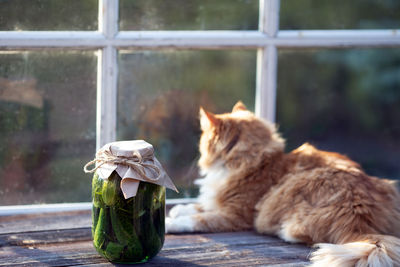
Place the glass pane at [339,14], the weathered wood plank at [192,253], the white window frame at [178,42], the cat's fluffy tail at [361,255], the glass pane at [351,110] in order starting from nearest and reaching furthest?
the cat's fluffy tail at [361,255] → the weathered wood plank at [192,253] → the white window frame at [178,42] → the glass pane at [339,14] → the glass pane at [351,110]

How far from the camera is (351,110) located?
278 cm

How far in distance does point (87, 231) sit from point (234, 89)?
107 cm

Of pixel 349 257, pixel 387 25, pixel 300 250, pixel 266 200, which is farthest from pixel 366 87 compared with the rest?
pixel 349 257

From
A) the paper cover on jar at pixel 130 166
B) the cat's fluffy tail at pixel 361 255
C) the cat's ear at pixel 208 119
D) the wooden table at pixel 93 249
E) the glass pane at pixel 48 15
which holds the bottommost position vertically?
the wooden table at pixel 93 249

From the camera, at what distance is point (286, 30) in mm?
2523

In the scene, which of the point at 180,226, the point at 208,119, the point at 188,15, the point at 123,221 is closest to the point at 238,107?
the point at 208,119

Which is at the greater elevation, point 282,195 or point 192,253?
point 282,195

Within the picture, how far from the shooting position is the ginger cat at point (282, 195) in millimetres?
1890

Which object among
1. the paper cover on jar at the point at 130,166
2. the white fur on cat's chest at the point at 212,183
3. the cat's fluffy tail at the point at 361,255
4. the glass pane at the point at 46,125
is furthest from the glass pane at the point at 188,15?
the cat's fluffy tail at the point at 361,255

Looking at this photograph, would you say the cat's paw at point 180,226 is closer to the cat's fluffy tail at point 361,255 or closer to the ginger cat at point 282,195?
the ginger cat at point 282,195

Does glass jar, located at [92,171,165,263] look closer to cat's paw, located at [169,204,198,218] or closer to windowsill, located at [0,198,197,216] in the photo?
cat's paw, located at [169,204,198,218]

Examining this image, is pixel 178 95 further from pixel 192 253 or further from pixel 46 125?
pixel 192 253

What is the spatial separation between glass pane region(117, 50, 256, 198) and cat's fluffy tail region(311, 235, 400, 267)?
3.53ft

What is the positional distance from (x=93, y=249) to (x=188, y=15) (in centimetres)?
123
